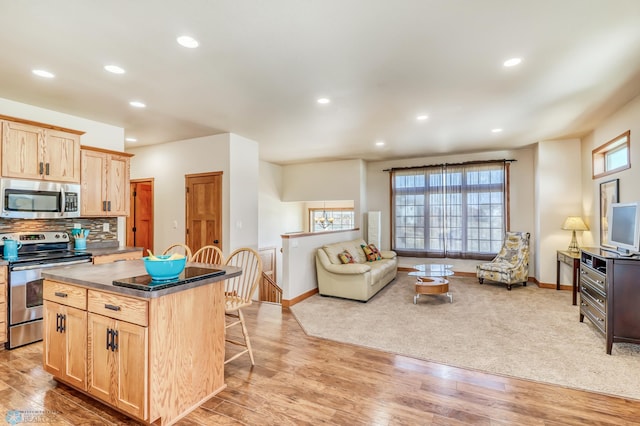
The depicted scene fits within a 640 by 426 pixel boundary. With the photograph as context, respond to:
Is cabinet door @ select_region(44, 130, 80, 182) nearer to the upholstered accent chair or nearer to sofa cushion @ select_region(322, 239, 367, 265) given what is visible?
sofa cushion @ select_region(322, 239, 367, 265)

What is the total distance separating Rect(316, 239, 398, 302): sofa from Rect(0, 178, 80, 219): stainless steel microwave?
3457 millimetres

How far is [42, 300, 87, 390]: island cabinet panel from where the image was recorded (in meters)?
2.23

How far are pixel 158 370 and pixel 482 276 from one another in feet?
18.8

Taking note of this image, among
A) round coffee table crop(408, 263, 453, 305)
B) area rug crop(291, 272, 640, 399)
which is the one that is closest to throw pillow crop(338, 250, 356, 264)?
area rug crop(291, 272, 640, 399)

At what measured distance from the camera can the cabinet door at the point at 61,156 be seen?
12.0 ft

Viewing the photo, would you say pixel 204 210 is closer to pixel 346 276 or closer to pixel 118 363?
pixel 346 276

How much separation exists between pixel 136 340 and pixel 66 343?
865 mm

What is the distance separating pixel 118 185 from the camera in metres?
4.49

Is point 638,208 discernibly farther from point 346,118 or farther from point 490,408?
point 346,118

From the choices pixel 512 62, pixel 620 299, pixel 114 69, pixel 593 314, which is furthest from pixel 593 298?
pixel 114 69

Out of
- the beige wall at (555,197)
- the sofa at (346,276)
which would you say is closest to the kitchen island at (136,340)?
the sofa at (346,276)

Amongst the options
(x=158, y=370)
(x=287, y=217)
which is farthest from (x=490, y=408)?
(x=287, y=217)

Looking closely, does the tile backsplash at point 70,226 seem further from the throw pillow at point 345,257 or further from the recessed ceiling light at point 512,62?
the recessed ceiling light at point 512,62

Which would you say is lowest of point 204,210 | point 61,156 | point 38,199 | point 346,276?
point 346,276
